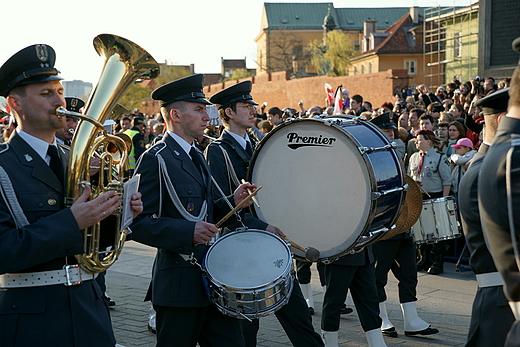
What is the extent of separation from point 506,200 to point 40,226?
1956 mm

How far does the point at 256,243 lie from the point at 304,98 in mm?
38899

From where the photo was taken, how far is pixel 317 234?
4.82 m

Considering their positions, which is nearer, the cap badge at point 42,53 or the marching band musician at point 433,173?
the cap badge at point 42,53

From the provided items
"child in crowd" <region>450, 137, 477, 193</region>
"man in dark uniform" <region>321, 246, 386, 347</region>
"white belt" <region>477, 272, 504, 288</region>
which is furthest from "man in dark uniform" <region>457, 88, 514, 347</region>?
"child in crowd" <region>450, 137, 477, 193</region>

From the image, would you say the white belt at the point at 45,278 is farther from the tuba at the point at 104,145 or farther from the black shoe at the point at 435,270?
the black shoe at the point at 435,270

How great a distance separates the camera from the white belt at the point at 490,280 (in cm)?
324

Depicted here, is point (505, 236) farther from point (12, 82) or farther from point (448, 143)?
point (448, 143)

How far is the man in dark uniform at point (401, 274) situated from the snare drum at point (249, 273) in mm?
2739

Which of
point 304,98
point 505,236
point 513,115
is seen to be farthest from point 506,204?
point 304,98

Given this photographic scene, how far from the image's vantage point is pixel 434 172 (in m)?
9.03

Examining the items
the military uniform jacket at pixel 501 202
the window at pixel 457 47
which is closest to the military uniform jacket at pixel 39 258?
the military uniform jacket at pixel 501 202

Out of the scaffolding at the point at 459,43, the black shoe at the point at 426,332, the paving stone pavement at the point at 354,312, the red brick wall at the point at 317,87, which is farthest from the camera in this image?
the scaffolding at the point at 459,43

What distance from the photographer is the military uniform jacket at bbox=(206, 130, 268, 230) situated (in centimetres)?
488

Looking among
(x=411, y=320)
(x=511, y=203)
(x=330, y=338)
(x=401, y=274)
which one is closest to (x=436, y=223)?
(x=401, y=274)
